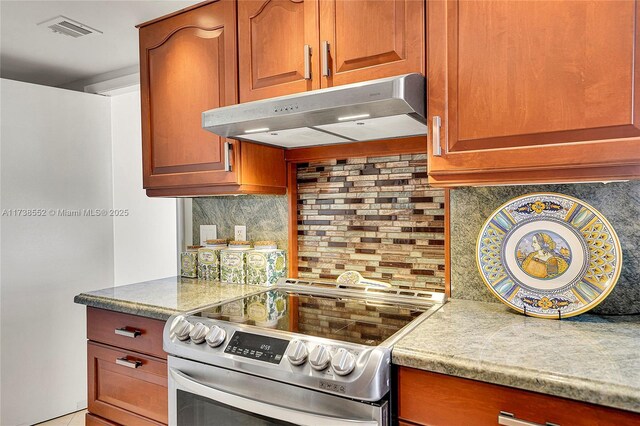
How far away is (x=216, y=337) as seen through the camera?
4.49 feet

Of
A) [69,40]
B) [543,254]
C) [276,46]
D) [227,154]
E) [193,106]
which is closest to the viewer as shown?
[543,254]

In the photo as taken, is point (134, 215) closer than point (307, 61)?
No

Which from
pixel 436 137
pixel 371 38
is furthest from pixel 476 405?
pixel 371 38

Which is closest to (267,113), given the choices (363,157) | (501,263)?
(363,157)

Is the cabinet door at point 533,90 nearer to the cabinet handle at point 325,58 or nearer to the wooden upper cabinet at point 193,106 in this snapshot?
the cabinet handle at point 325,58

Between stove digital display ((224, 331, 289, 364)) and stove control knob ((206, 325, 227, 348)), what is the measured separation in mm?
32

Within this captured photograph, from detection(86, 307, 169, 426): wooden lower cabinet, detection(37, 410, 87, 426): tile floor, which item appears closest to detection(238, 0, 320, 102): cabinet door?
detection(86, 307, 169, 426): wooden lower cabinet

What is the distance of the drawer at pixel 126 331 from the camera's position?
1625 mm

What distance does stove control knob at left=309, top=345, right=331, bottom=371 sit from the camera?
1144 millimetres

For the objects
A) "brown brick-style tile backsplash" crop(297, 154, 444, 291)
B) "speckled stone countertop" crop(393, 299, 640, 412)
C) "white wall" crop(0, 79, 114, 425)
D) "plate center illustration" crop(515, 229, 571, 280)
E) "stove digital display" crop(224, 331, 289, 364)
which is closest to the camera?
"speckled stone countertop" crop(393, 299, 640, 412)

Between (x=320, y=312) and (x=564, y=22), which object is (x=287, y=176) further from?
(x=564, y=22)

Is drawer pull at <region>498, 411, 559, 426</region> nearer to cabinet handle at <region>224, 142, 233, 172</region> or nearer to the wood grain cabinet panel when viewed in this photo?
cabinet handle at <region>224, 142, 233, 172</region>

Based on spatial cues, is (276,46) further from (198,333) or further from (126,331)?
(126,331)

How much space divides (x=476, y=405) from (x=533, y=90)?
855mm
